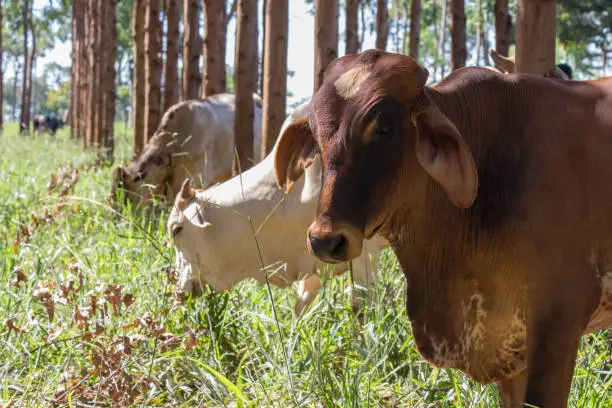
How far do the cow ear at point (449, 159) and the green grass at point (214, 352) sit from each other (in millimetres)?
1088

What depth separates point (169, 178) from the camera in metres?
9.35

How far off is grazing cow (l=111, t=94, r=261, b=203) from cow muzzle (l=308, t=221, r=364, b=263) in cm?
644

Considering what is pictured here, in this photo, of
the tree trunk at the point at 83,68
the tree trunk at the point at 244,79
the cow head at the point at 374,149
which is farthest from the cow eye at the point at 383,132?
the tree trunk at the point at 83,68

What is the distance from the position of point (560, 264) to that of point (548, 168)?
0.31m

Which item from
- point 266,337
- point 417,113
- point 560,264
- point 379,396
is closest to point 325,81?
point 417,113

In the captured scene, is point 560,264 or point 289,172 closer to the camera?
point 560,264

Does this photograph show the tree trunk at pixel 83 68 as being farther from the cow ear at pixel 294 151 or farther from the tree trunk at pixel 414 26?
the cow ear at pixel 294 151

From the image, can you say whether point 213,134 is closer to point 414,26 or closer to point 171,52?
point 171,52

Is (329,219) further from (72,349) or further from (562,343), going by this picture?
(72,349)

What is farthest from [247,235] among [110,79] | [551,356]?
[110,79]

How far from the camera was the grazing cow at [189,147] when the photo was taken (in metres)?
9.12

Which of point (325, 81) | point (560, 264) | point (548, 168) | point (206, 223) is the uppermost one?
point (325, 81)

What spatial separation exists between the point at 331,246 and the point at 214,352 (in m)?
1.93

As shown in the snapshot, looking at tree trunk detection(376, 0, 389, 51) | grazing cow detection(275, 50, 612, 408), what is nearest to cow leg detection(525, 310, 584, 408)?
grazing cow detection(275, 50, 612, 408)
